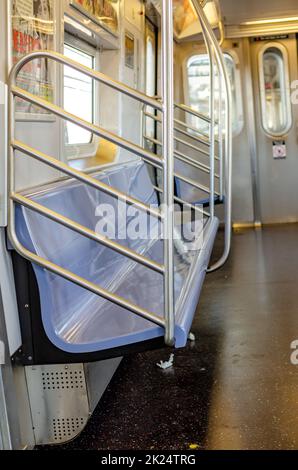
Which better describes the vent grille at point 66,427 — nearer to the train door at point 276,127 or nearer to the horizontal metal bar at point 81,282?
the horizontal metal bar at point 81,282

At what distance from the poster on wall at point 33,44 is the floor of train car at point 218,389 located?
1336mm

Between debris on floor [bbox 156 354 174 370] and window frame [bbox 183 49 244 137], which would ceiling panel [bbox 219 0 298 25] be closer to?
window frame [bbox 183 49 244 137]

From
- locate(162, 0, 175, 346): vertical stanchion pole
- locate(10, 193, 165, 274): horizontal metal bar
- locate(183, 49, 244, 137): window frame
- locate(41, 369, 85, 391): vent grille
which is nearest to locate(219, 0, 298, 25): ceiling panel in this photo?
locate(183, 49, 244, 137): window frame

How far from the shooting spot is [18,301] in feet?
7.18

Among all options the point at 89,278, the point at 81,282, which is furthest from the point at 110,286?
the point at 81,282

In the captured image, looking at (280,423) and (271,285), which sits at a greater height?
(271,285)

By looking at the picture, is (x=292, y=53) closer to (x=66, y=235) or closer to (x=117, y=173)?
(x=117, y=173)

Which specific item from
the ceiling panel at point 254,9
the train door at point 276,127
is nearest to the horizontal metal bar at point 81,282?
the ceiling panel at point 254,9

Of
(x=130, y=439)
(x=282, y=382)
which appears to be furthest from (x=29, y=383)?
(x=282, y=382)

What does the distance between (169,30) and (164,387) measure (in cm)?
176

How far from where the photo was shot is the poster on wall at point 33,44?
2.22 m

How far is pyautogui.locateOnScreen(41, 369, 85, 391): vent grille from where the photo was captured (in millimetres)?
2277

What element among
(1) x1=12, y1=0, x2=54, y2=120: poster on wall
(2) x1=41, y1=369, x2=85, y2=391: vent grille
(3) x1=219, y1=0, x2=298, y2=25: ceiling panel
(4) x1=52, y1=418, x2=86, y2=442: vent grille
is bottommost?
(4) x1=52, y1=418, x2=86, y2=442: vent grille

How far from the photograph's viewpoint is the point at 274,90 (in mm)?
7785
